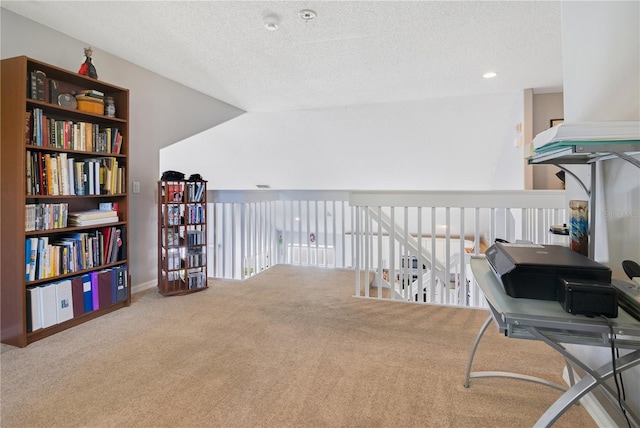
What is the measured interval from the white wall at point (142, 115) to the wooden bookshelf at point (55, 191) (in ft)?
0.97

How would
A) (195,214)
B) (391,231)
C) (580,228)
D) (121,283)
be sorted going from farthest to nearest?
1. (195,214)
2. (391,231)
3. (121,283)
4. (580,228)

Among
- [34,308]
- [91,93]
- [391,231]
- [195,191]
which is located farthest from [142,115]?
[391,231]

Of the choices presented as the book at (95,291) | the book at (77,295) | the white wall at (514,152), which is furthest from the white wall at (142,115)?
the white wall at (514,152)

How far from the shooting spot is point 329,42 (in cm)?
279

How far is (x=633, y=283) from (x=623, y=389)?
0.54m

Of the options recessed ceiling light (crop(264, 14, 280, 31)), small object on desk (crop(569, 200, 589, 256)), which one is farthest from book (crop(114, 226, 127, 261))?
small object on desk (crop(569, 200, 589, 256))

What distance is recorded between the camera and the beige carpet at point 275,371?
1.53 metres

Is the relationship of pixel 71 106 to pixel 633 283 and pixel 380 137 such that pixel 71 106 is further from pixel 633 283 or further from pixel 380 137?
pixel 380 137

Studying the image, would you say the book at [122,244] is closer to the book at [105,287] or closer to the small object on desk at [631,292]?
the book at [105,287]

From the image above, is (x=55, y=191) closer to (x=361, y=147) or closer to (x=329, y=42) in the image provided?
(x=329, y=42)

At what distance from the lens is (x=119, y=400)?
64.6 inches

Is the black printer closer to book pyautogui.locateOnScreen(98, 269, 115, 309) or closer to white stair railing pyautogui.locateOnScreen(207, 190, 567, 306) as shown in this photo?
white stair railing pyautogui.locateOnScreen(207, 190, 567, 306)

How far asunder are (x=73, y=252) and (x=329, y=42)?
2620 millimetres

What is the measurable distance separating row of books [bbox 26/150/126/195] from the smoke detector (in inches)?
76.6
